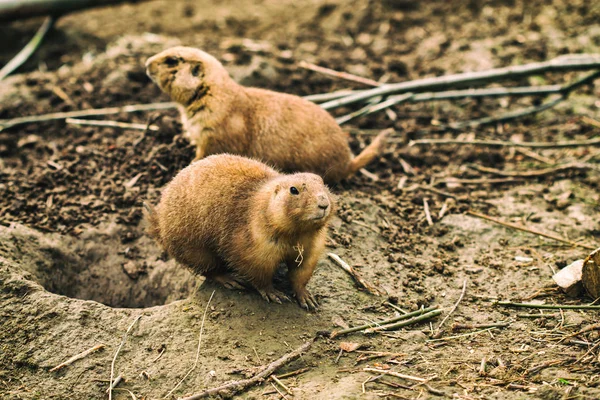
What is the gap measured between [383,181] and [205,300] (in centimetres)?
242

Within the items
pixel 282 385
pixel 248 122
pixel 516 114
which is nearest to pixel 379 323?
pixel 282 385

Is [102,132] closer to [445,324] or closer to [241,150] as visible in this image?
[241,150]

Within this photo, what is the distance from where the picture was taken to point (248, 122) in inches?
222

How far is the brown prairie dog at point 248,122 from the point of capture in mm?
5531

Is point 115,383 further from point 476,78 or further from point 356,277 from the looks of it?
point 476,78

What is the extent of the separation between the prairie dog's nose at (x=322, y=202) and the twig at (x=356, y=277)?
0.89m

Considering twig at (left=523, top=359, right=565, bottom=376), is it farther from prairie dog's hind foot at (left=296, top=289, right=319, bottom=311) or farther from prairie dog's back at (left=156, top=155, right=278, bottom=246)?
prairie dog's back at (left=156, top=155, right=278, bottom=246)

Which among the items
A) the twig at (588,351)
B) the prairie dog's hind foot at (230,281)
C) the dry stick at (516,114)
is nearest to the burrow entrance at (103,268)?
the prairie dog's hind foot at (230,281)

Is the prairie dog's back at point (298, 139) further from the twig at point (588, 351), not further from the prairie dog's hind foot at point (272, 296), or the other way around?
the twig at point (588, 351)

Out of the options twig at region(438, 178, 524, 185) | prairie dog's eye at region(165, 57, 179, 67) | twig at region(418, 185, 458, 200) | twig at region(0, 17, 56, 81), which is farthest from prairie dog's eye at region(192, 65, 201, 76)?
twig at region(0, 17, 56, 81)

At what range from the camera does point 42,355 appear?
4.11 m

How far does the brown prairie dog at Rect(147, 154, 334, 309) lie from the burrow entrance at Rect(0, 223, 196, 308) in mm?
434

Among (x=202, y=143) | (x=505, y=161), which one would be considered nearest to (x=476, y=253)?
(x=505, y=161)

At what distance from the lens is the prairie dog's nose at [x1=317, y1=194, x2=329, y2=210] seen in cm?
397
